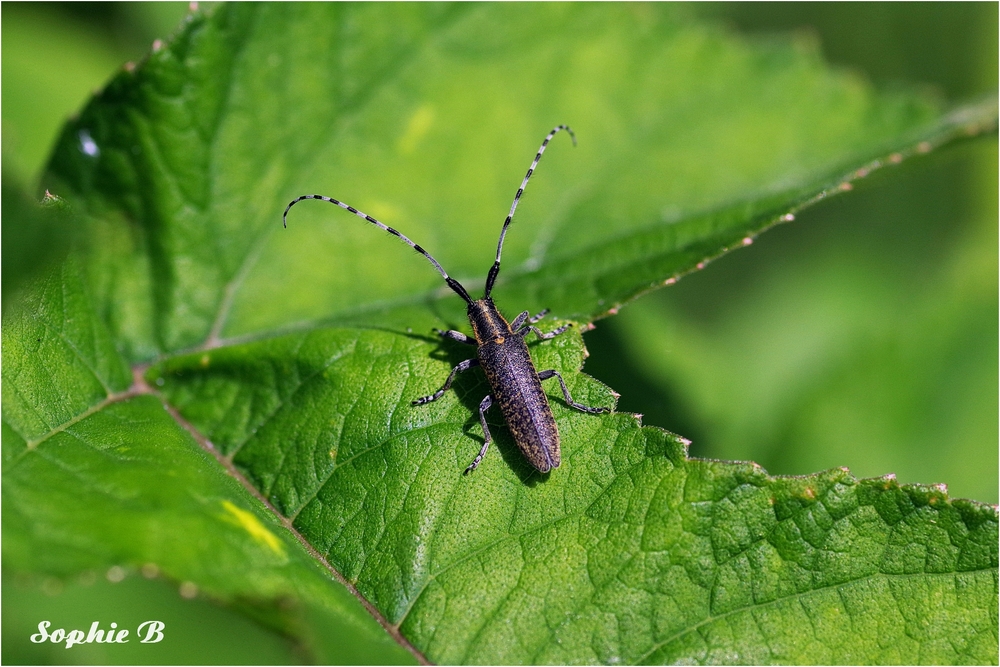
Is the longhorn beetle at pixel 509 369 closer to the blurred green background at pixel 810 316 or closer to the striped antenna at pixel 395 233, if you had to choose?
the striped antenna at pixel 395 233

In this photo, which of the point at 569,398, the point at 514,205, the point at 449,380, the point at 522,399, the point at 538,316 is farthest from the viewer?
the point at 514,205

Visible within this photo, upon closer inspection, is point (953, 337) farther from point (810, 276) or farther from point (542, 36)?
point (542, 36)

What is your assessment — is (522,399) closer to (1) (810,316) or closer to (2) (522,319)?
(2) (522,319)

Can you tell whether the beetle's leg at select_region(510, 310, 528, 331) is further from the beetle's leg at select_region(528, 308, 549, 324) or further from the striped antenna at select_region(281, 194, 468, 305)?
the striped antenna at select_region(281, 194, 468, 305)

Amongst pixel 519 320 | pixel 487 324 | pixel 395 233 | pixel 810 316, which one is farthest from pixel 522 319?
pixel 810 316

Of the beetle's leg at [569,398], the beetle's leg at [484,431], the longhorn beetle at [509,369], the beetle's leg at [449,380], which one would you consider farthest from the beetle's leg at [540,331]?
the beetle's leg at [484,431]

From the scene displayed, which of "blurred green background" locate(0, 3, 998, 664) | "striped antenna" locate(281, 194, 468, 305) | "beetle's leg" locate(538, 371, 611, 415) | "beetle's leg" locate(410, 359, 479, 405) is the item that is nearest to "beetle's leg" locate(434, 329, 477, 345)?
"beetle's leg" locate(410, 359, 479, 405)

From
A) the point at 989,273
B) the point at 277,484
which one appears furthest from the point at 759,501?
the point at 989,273
